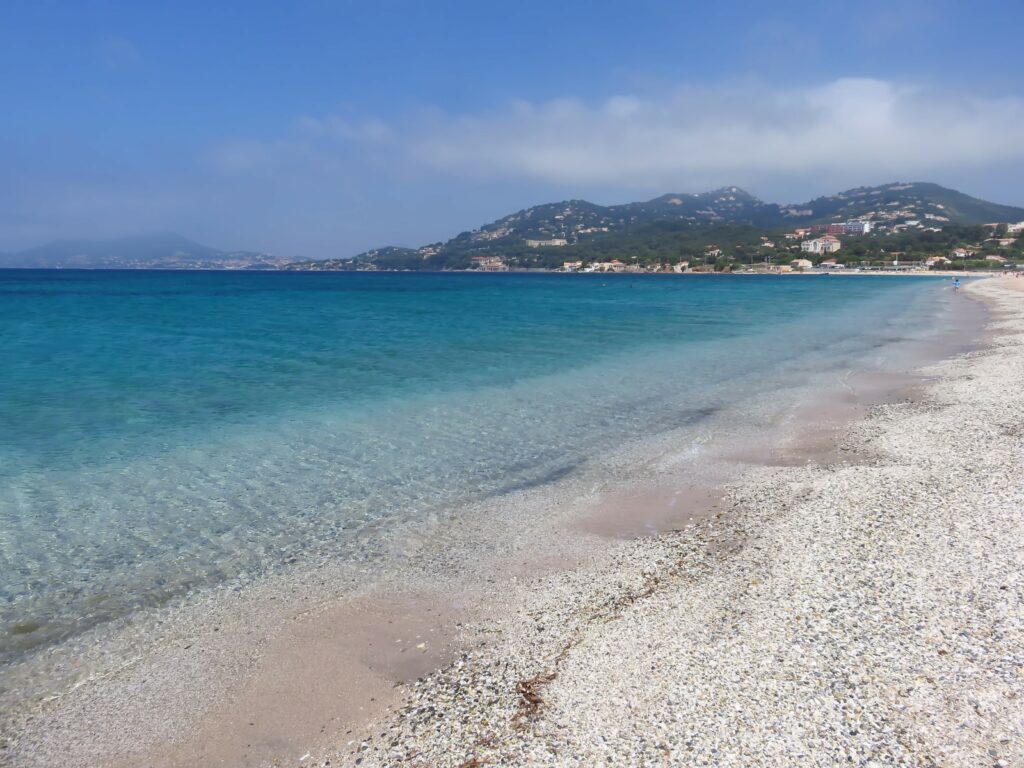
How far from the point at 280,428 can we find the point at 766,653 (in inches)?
457

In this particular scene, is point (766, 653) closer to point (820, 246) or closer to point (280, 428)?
point (280, 428)

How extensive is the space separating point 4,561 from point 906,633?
33.2 feet

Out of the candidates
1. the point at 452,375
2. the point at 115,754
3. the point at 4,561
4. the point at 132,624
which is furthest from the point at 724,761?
the point at 452,375

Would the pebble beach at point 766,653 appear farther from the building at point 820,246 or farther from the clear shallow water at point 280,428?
the building at point 820,246

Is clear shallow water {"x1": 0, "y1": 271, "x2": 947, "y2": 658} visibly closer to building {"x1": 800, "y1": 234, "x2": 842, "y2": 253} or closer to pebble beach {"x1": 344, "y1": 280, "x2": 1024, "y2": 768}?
pebble beach {"x1": 344, "y1": 280, "x2": 1024, "y2": 768}

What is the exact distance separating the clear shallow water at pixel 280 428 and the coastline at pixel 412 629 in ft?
4.08

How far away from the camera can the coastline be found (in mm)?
4859

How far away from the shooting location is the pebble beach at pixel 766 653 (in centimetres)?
429

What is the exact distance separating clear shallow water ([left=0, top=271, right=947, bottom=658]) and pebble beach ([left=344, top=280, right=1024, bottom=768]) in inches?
137

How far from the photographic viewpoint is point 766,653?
17.3ft

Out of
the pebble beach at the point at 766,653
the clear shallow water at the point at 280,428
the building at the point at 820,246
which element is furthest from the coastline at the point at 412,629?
the building at the point at 820,246

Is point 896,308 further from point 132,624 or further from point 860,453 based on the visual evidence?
point 132,624

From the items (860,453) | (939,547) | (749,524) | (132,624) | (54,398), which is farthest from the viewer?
(54,398)

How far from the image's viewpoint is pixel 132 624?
254 inches
